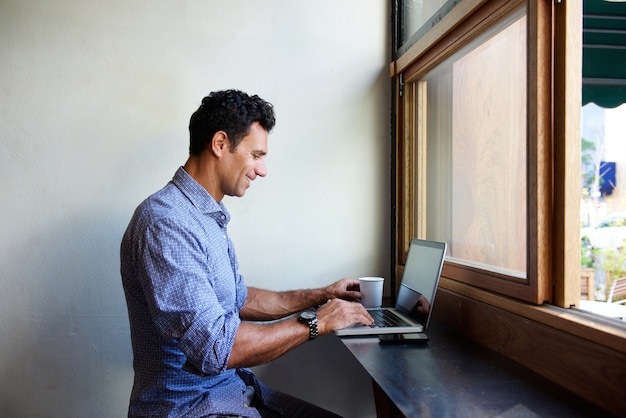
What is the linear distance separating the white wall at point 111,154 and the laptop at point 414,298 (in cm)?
46

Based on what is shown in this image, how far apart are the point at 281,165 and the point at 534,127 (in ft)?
3.55

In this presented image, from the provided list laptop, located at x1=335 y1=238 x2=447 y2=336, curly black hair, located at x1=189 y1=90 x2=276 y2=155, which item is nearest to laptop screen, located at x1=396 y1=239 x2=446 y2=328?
laptop, located at x1=335 y1=238 x2=447 y2=336

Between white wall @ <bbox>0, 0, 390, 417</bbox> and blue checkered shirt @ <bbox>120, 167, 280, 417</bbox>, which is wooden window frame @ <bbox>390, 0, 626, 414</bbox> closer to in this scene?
blue checkered shirt @ <bbox>120, 167, 280, 417</bbox>

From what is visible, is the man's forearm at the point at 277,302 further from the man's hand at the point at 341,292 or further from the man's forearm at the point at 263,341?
the man's forearm at the point at 263,341

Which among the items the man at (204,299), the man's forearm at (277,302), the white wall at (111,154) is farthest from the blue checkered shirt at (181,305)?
the white wall at (111,154)

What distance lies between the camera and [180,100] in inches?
79.6

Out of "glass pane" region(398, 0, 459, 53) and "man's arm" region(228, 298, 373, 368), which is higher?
"glass pane" region(398, 0, 459, 53)

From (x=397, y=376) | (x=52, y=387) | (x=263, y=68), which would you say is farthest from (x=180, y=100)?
(x=397, y=376)

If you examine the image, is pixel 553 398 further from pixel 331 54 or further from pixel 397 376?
pixel 331 54

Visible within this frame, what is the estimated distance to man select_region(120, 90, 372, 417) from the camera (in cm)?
116

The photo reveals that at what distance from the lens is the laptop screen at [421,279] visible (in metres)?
1.50

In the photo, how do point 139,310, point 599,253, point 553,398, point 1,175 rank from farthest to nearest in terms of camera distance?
point 1,175
point 139,310
point 599,253
point 553,398

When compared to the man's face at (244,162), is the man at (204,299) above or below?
below

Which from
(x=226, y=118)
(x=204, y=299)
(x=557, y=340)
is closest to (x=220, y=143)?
(x=226, y=118)
